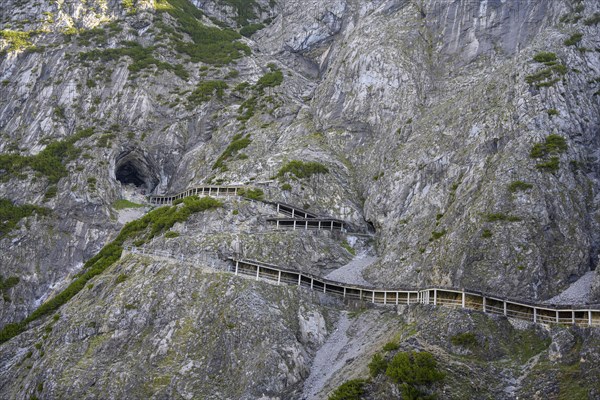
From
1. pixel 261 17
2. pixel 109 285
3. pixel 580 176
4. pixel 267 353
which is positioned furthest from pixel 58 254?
pixel 261 17

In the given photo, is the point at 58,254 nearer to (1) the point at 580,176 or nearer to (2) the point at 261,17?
(1) the point at 580,176

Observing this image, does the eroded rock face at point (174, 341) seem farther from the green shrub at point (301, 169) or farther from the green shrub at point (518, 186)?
the green shrub at point (301, 169)

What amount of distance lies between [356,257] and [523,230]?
20.5 meters

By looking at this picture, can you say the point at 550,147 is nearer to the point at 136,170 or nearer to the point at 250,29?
the point at 136,170

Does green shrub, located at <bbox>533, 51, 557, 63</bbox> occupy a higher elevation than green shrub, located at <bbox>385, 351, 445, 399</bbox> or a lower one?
higher

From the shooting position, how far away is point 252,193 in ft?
264

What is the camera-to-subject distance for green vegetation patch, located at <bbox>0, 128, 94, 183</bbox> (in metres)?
95.8

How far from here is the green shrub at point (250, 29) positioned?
151750 millimetres

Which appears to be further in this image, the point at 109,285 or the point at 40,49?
the point at 40,49

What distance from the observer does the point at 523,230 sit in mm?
61188

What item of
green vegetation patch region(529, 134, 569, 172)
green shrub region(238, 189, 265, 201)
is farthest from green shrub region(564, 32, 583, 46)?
green shrub region(238, 189, 265, 201)

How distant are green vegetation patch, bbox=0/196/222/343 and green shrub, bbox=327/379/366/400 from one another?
111ft

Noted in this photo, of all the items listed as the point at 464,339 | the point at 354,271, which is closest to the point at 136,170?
the point at 354,271

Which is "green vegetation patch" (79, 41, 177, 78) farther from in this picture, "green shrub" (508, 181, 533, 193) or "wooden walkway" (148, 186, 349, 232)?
"green shrub" (508, 181, 533, 193)
